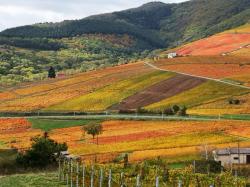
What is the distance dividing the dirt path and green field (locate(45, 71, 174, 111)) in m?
2.82

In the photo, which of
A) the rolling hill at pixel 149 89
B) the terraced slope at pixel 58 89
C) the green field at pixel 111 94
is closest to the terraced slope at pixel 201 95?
the rolling hill at pixel 149 89

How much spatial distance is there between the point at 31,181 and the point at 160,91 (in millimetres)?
102380

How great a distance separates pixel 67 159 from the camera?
55.6 m

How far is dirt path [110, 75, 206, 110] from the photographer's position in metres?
138

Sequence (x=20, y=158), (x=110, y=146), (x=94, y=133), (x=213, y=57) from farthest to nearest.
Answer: (x=213, y=57)
(x=94, y=133)
(x=110, y=146)
(x=20, y=158)

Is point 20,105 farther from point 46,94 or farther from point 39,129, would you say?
point 39,129

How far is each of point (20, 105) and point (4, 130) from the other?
40075 millimetres

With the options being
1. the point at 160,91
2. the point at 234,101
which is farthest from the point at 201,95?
the point at 160,91

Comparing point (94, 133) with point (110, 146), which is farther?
point (94, 133)

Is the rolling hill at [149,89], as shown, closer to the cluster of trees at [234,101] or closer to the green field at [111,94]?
the green field at [111,94]

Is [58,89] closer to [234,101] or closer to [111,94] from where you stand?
[111,94]

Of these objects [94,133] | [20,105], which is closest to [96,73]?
[20,105]

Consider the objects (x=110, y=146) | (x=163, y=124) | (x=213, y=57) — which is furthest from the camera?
(x=213, y=57)

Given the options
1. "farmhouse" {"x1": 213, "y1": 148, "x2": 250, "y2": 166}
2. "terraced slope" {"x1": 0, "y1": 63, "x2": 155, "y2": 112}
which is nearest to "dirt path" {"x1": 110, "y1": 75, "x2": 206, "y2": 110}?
"terraced slope" {"x1": 0, "y1": 63, "x2": 155, "y2": 112}
